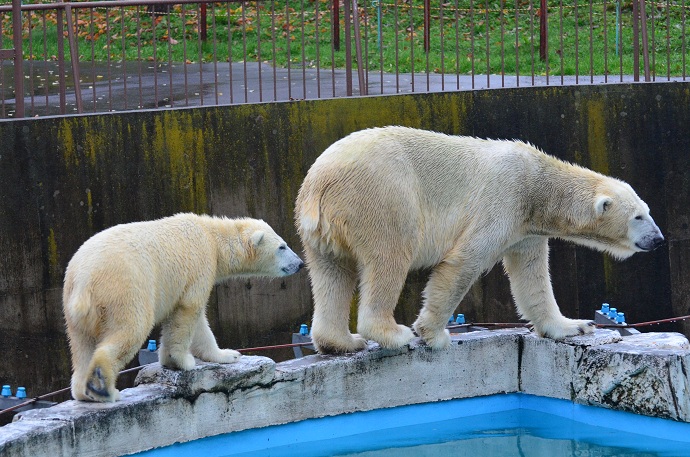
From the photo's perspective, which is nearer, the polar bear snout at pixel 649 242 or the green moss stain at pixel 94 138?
the polar bear snout at pixel 649 242

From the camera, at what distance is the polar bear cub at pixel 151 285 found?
5730mm

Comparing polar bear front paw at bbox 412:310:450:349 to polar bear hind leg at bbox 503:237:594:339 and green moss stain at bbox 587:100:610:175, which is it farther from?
green moss stain at bbox 587:100:610:175

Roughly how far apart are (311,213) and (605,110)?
419 centimetres

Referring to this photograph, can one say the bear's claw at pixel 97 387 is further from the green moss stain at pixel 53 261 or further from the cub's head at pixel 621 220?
the cub's head at pixel 621 220

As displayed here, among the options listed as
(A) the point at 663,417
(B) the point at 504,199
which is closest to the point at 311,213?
(B) the point at 504,199

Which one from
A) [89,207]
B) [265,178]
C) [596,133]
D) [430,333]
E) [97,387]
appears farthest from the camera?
[596,133]

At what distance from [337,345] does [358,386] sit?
32 cm

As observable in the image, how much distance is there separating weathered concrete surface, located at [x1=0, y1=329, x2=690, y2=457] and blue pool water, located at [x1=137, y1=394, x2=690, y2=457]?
0.24ft

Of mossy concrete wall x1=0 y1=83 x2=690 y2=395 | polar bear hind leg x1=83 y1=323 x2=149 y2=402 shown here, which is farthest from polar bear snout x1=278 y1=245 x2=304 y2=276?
mossy concrete wall x1=0 y1=83 x2=690 y2=395

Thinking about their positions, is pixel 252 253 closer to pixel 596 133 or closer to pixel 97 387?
pixel 97 387

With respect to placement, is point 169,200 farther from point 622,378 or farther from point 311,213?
point 622,378

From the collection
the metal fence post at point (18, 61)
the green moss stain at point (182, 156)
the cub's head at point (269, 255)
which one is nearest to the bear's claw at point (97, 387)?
the cub's head at point (269, 255)

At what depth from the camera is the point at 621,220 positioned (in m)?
6.90

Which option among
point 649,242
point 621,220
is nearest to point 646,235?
point 649,242
